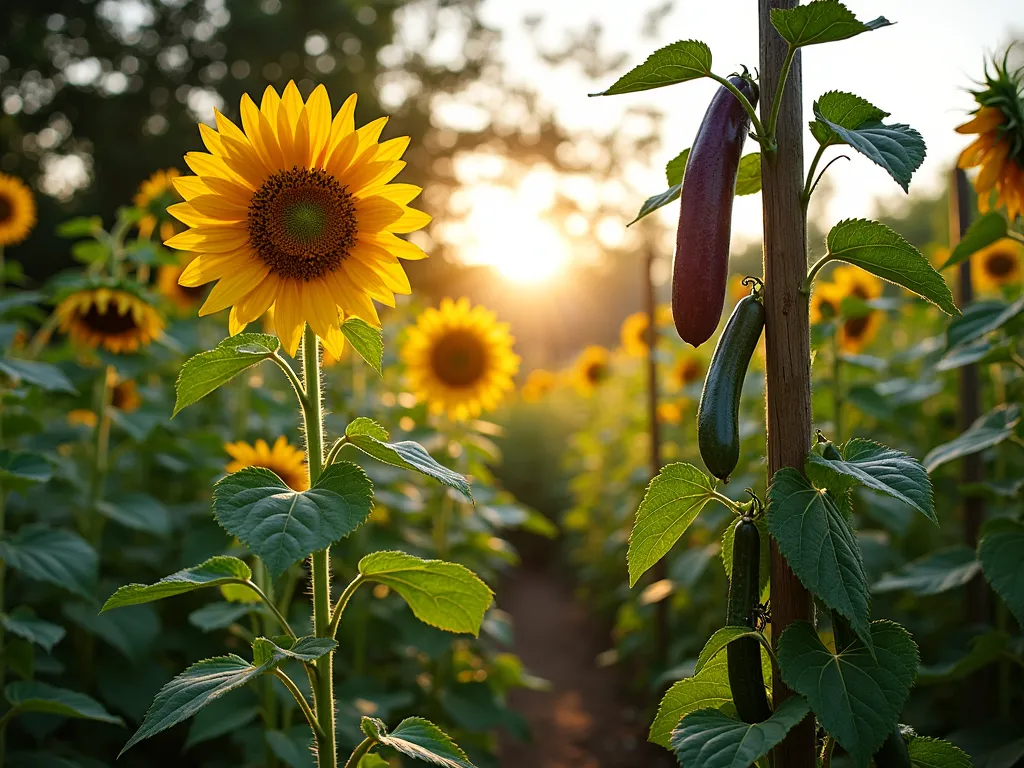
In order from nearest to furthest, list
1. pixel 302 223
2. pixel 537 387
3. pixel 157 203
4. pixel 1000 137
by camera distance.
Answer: pixel 302 223 < pixel 1000 137 < pixel 157 203 < pixel 537 387

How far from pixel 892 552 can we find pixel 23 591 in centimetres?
314

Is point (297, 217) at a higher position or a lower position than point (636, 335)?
higher

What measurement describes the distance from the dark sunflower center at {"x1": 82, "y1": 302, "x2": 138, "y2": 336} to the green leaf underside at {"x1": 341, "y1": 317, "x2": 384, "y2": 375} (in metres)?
1.79

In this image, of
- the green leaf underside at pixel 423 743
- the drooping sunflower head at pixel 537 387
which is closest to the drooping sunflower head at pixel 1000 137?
the green leaf underside at pixel 423 743

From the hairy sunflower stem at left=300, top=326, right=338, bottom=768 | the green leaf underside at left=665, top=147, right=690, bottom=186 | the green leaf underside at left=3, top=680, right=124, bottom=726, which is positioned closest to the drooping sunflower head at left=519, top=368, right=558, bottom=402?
the green leaf underside at left=3, top=680, right=124, bottom=726

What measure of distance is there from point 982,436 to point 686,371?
9.91ft

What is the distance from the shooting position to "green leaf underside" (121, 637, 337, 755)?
1.14 metres

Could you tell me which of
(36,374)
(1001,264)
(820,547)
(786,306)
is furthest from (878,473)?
(1001,264)

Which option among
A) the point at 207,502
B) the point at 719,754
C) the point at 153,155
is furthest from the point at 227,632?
the point at 153,155

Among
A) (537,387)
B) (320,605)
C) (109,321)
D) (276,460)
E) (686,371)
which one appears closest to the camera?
(320,605)

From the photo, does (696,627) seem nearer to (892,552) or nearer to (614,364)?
(892,552)

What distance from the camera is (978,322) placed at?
2199 mm

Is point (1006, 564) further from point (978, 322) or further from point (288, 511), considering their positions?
point (288, 511)

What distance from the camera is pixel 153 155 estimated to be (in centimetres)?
1566
